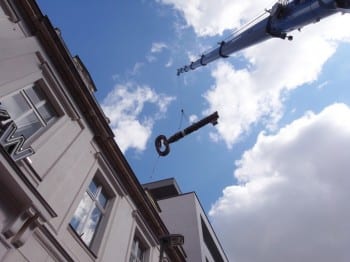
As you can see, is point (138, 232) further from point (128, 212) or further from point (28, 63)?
point (28, 63)

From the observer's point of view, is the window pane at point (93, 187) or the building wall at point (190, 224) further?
the building wall at point (190, 224)

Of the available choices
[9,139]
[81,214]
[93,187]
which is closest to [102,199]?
[93,187]

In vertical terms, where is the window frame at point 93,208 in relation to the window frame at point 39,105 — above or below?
below

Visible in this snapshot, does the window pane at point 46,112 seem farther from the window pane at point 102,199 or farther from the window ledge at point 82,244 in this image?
the window pane at point 102,199

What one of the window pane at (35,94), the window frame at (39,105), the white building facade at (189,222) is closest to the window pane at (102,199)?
the window frame at (39,105)

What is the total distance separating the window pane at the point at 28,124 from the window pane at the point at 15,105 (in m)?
0.14

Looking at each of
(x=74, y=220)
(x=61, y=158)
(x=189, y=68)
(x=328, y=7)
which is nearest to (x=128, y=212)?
(x=74, y=220)

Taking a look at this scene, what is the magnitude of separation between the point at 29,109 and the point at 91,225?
4.01 metres

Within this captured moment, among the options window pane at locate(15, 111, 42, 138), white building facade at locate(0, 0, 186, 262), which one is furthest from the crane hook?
window pane at locate(15, 111, 42, 138)

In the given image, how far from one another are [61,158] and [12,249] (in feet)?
9.52

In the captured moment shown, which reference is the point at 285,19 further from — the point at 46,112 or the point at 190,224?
the point at 190,224

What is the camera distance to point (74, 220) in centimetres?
868

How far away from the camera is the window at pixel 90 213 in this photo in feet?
29.0

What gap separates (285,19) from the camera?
663 inches
